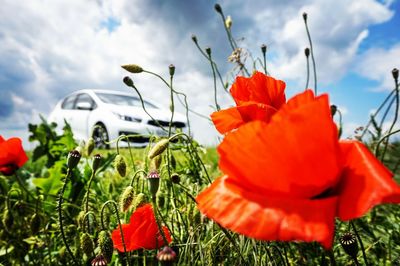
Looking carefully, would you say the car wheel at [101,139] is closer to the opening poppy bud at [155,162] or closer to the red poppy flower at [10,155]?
the opening poppy bud at [155,162]

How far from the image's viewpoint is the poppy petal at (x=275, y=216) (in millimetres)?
520

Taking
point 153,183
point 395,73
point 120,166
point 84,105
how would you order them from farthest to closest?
point 84,105, point 395,73, point 120,166, point 153,183

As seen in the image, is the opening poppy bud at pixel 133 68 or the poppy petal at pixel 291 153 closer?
the poppy petal at pixel 291 153

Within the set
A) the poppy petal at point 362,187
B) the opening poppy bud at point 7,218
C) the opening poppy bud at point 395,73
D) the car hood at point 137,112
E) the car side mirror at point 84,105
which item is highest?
the car side mirror at point 84,105

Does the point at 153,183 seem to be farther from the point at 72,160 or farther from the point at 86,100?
the point at 86,100

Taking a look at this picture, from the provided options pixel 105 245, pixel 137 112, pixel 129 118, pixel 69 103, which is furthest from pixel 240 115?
pixel 69 103

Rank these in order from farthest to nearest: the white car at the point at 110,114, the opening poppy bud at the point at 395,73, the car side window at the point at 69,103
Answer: the car side window at the point at 69,103 < the white car at the point at 110,114 < the opening poppy bud at the point at 395,73

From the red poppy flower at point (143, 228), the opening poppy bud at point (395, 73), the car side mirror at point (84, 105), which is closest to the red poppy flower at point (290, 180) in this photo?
the red poppy flower at point (143, 228)

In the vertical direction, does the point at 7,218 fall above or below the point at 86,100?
below

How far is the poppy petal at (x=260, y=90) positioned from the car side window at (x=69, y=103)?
1075 centimetres

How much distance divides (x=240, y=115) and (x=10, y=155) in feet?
3.44

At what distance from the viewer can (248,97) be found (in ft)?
3.18

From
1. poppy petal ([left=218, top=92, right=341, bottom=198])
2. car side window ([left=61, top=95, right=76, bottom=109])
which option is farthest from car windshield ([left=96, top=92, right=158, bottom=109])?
poppy petal ([left=218, top=92, right=341, bottom=198])

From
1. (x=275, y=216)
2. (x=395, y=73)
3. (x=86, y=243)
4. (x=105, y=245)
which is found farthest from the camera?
(x=395, y=73)
